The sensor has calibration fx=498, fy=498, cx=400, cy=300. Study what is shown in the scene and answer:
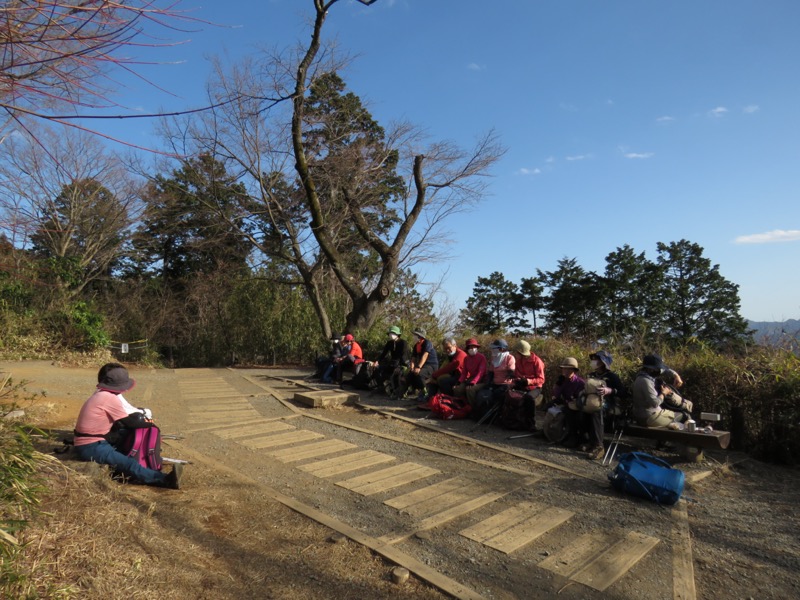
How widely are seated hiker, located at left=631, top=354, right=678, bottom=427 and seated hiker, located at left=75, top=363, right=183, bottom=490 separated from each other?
4.88 m

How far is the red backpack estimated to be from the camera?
25.2 ft

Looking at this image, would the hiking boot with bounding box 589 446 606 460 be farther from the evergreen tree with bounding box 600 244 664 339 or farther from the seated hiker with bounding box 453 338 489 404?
the evergreen tree with bounding box 600 244 664 339

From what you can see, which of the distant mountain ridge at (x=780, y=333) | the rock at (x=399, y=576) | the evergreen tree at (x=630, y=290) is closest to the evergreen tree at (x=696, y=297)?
the evergreen tree at (x=630, y=290)

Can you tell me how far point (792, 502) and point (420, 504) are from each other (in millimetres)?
3364

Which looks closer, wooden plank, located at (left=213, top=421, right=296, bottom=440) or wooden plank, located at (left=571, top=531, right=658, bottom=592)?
wooden plank, located at (left=571, top=531, right=658, bottom=592)

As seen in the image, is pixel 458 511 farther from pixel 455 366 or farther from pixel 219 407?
pixel 219 407

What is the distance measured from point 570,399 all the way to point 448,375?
2501 mm

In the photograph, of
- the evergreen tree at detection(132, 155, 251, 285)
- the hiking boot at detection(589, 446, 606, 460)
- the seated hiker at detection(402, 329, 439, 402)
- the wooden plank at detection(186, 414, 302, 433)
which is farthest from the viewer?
the evergreen tree at detection(132, 155, 251, 285)

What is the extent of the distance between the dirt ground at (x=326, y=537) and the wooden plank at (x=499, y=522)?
0.16 m

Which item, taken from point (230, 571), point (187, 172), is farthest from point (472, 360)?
point (187, 172)

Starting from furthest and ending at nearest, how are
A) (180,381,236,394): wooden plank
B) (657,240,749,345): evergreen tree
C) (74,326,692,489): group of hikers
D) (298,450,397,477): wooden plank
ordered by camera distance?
(657,240,749,345): evergreen tree < (180,381,236,394): wooden plank < (298,450,397,477): wooden plank < (74,326,692,489): group of hikers

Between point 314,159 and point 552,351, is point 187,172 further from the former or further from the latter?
point 552,351

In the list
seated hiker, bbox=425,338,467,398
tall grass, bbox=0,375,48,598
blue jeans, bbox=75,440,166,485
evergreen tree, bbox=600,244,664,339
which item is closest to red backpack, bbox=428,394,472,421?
seated hiker, bbox=425,338,467,398

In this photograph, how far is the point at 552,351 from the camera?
8789 millimetres
